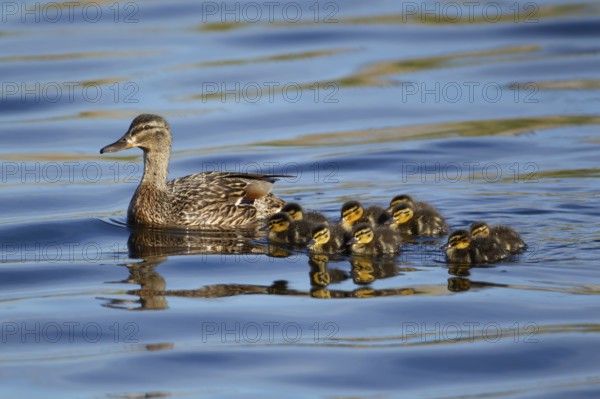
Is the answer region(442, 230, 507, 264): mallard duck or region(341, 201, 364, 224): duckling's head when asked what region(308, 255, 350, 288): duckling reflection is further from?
region(442, 230, 507, 264): mallard duck

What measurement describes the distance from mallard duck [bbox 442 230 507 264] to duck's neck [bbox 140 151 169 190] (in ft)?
11.0

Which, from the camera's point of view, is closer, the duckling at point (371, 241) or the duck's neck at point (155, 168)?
the duckling at point (371, 241)

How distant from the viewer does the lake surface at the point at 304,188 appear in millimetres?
Result: 8594

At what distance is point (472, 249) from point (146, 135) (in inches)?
145

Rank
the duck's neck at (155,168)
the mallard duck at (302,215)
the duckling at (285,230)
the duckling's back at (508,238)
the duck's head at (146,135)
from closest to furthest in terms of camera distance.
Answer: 1. the duckling's back at (508,238)
2. the duckling at (285,230)
3. the mallard duck at (302,215)
4. the duck's head at (146,135)
5. the duck's neck at (155,168)

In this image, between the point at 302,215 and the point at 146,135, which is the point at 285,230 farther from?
the point at 146,135

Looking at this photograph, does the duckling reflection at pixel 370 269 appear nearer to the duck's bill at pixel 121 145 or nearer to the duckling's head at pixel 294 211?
the duckling's head at pixel 294 211

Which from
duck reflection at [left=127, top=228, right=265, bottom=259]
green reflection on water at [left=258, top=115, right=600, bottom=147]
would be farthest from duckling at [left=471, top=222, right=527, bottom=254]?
green reflection on water at [left=258, top=115, right=600, bottom=147]

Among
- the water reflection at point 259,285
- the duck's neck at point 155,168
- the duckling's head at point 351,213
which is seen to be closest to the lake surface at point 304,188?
the water reflection at point 259,285

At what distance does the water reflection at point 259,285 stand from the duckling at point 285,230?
0.34 ft

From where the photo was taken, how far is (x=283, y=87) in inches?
728

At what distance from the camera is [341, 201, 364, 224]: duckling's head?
38.0 feet

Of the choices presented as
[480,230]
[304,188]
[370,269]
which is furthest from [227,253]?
[304,188]

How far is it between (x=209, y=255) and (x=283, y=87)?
7485 mm
